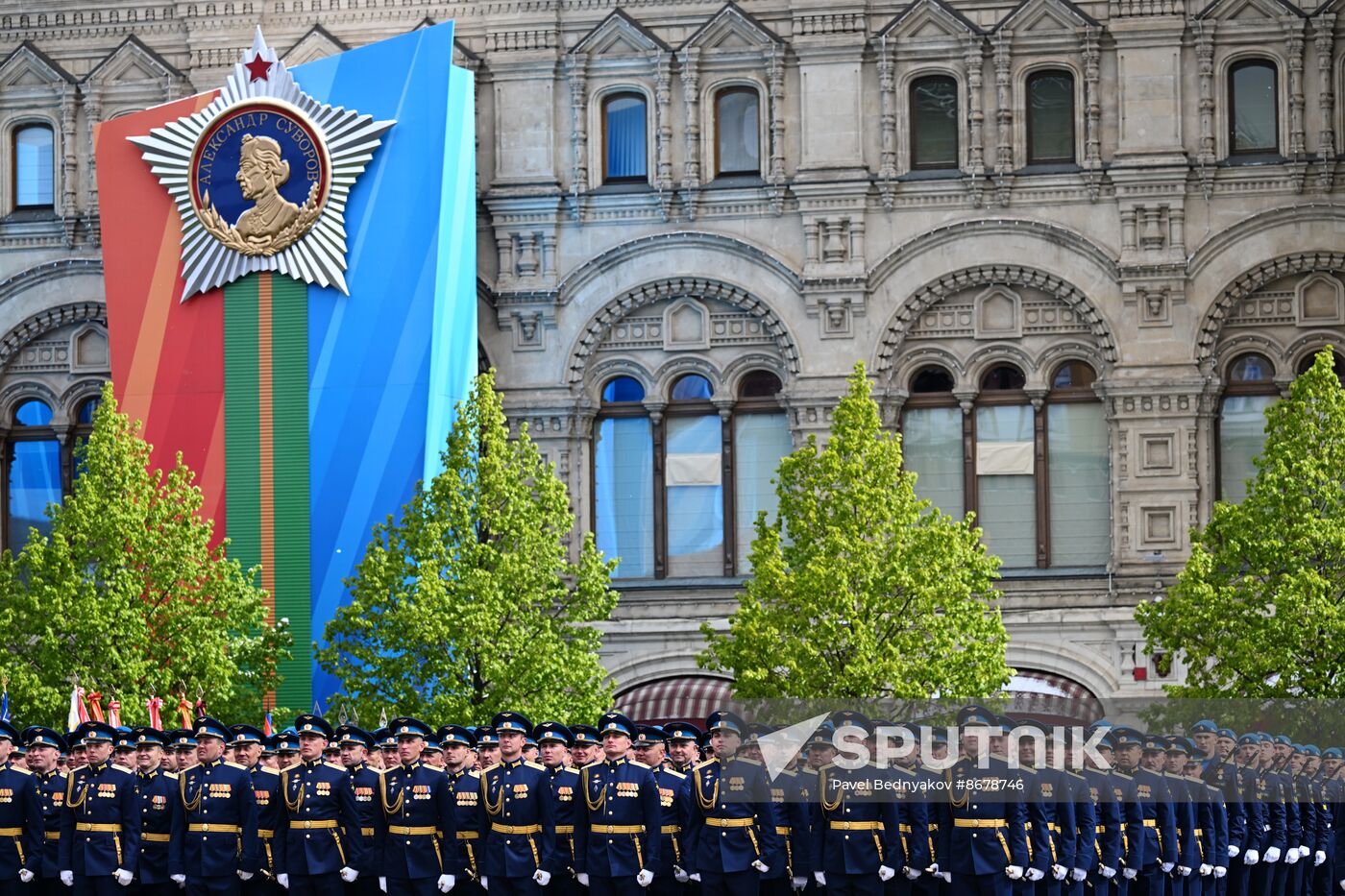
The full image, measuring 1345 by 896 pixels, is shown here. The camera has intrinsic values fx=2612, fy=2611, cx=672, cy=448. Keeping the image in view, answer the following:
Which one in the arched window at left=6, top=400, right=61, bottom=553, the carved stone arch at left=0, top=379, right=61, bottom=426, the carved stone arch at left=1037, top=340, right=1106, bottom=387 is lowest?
the arched window at left=6, top=400, right=61, bottom=553

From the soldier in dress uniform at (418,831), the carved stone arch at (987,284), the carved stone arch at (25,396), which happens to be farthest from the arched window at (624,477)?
the soldier in dress uniform at (418,831)

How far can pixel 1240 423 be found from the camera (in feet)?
167

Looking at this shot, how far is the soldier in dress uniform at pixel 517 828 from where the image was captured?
29469 millimetres

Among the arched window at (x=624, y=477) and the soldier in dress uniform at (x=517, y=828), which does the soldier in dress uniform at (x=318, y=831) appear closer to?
the soldier in dress uniform at (x=517, y=828)

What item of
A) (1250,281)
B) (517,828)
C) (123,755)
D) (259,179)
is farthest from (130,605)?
(1250,281)

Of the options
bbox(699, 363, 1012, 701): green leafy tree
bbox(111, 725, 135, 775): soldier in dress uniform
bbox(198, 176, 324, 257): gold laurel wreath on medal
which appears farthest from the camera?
bbox(198, 176, 324, 257): gold laurel wreath on medal

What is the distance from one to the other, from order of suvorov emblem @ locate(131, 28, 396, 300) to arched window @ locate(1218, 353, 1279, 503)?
17.1 metres

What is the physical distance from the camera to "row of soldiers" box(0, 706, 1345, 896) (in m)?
28.5

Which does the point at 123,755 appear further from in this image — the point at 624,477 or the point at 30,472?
the point at 30,472

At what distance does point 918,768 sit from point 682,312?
2457 cm

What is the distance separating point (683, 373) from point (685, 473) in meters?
2.02

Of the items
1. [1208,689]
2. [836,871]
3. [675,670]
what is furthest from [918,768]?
[675,670]

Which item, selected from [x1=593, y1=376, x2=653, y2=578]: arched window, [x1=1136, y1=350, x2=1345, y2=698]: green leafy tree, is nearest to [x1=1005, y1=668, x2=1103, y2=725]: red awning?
[x1=1136, y1=350, x2=1345, y2=698]: green leafy tree

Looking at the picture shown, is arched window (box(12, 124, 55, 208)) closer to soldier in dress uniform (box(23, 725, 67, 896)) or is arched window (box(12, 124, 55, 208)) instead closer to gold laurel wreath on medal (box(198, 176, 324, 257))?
gold laurel wreath on medal (box(198, 176, 324, 257))
